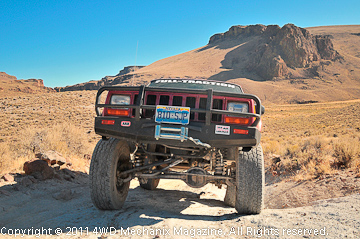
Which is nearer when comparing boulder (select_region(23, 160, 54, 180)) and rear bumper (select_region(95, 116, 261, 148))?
rear bumper (select_region(95, 116, 261, 148))

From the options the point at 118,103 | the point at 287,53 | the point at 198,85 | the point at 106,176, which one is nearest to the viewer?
the point at 106,176

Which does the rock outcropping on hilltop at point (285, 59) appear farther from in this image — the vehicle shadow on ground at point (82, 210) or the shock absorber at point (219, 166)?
the shock absorber at point (219, 166)

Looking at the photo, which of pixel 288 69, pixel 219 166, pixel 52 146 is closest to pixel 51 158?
pixel 52 146

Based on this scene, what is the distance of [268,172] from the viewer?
9281 mm

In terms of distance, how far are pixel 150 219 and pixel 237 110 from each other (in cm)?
199

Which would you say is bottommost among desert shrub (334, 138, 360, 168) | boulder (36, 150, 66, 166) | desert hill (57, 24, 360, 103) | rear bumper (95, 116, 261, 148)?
boulder (36, 150, 66, 166)

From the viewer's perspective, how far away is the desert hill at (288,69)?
8073 cm

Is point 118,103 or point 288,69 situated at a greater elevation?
point 288,69

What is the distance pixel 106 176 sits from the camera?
13.3 ft

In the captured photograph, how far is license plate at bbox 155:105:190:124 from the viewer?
11.9ft

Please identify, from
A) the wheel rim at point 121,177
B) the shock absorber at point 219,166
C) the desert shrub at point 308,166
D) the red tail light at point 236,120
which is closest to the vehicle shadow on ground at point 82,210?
the wheel rim at point 121,177

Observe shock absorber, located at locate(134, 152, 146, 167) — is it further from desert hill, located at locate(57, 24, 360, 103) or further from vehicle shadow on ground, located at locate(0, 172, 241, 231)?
desert hill, located at locate(57, 24, 360, 103)

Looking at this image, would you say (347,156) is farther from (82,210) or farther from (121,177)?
(82,210)

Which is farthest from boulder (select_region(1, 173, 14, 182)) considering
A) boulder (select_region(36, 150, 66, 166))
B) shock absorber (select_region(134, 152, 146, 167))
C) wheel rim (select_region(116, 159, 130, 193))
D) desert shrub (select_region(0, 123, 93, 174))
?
shock absorber (select_region(134, 152, 146, 167))
